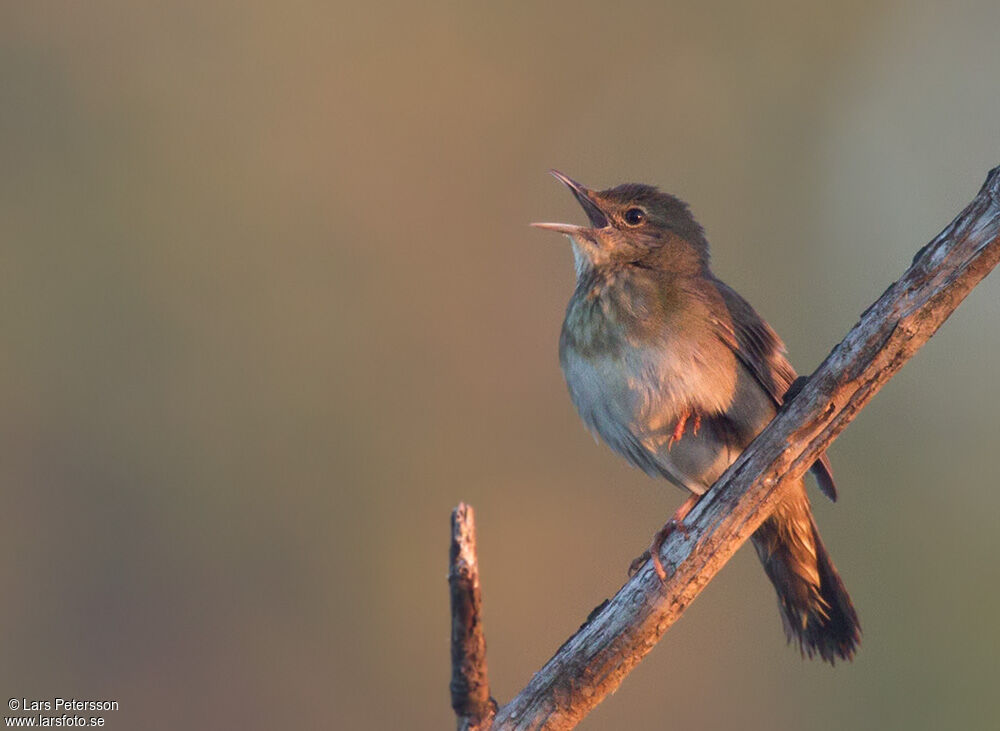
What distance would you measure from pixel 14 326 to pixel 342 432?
10.3 feet

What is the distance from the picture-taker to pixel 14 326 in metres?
11.5

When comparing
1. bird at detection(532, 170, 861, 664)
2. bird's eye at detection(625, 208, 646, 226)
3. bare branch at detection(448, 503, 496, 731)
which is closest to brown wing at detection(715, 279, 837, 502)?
bird at detection(532, 170, 861, 664)

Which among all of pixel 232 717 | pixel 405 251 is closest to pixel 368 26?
pixel 405 251

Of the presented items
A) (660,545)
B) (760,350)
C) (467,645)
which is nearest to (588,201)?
(760,350)

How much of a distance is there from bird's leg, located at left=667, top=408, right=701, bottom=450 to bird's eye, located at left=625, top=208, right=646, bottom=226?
47.9 inches

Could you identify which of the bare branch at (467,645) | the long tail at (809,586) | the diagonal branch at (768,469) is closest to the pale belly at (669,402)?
the long tail at (809,586)

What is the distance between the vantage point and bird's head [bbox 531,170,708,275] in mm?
6094

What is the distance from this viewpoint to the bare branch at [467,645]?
14.0ft

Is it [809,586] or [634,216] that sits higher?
[634,216]

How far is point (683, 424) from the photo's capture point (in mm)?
5512

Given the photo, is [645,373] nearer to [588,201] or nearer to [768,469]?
[768,469]

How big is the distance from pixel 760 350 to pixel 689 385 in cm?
50

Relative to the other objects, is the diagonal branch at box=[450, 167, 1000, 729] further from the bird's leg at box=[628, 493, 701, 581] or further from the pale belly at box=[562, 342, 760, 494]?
the pale belly at box=[562, 342, 760, 494]

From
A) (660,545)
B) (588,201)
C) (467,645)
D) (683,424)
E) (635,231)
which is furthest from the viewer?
(588,201)
